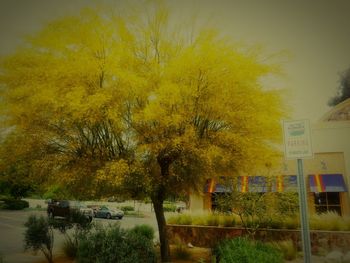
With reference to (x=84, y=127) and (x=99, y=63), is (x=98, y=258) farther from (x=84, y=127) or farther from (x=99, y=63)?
(x=99, y=63)

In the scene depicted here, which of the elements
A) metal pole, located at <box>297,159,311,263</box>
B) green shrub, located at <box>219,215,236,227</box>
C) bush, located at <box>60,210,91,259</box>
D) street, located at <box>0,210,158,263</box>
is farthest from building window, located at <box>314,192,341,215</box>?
metal pole, located at <box>297,159,311,263</box>

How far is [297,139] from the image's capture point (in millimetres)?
3865

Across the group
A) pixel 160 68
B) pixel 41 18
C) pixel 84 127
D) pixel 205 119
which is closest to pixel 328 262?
pixel 205 119

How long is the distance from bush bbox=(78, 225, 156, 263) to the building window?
1097 centimetres

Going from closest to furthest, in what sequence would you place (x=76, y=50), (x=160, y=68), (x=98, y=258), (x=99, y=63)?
(x=98, y=258) → (x=99, y=63) → (x=76, y=50) → (x=160, y=68)

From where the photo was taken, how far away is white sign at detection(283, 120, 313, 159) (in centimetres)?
379

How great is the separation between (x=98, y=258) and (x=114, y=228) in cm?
70

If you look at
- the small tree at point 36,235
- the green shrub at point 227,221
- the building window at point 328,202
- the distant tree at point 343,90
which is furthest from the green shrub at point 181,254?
the distant tree at point 343,90

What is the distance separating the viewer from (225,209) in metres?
9.85

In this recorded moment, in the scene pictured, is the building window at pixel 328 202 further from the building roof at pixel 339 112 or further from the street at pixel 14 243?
the street at pixel 14 243

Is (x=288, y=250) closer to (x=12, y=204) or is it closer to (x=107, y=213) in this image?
(x=107, y=213)

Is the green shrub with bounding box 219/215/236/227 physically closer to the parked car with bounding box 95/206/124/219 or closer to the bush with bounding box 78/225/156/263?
the bush with bounding box 78/225/156/263

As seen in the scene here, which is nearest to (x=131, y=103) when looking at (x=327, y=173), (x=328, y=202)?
(x=327, y=173)

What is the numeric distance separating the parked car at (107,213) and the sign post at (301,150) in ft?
76.6
